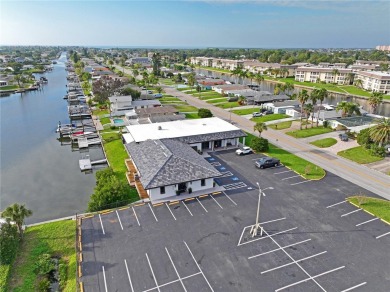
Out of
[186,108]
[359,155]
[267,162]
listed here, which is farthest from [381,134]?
[186,108]

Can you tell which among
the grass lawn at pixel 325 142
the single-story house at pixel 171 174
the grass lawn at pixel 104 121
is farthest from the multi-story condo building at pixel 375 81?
the single-story house at pixel 171 174

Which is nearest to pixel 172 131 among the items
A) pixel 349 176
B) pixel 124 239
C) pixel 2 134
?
pixel 124 239

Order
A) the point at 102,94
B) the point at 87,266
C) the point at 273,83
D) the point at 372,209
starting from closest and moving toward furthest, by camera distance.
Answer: the point at 87,266 → the point at 372,209 → the point at 102,94 → the point at 273,83

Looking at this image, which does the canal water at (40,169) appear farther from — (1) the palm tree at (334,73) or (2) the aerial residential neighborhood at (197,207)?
(1) the palm tree at (334,73)

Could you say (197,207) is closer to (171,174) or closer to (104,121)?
(171,174)

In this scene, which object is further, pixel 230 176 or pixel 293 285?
pixel 230 176

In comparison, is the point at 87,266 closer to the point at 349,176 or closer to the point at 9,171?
the point at 9,171
